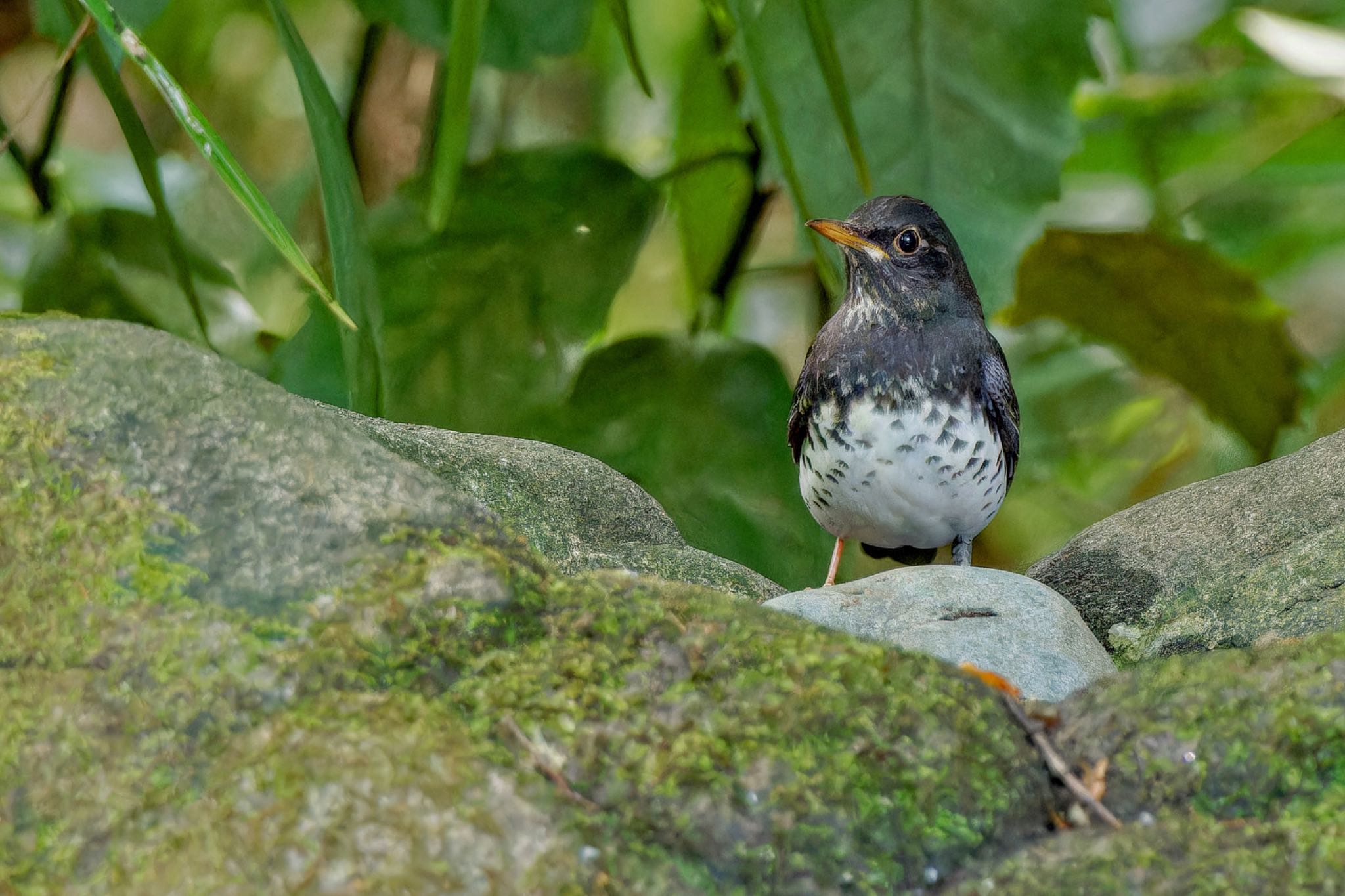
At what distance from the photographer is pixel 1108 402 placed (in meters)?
3.31

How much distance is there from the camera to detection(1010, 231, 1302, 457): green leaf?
296cm

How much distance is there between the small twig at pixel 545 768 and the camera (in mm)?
873

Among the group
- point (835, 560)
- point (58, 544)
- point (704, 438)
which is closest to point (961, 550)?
point (835, 560)

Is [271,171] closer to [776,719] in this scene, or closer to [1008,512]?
Answer: [1008,512]

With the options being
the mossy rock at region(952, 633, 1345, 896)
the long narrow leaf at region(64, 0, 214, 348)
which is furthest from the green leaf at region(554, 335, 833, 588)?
the mossy rock at region(952, 633, 1345, 896)

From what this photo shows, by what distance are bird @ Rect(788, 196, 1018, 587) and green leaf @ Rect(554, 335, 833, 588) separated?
26cm

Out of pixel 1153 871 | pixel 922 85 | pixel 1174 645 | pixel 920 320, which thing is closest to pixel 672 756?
pixel 1153 871

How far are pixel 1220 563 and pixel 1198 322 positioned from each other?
3.80ft

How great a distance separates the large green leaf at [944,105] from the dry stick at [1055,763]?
1357 millimetres

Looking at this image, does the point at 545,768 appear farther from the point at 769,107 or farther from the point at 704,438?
the point at 704,438

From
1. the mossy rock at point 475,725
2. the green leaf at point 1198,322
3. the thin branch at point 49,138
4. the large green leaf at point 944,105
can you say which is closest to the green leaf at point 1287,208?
the green leaf at point 1198,322

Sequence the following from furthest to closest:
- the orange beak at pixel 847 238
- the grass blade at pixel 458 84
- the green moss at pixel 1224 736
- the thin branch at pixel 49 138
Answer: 1. the thin branch at pixel 49 138
2. the orange beak at pixel 847 238
3. the grass blade at pixel 458 84
4. the green moss at pixel 1224 736

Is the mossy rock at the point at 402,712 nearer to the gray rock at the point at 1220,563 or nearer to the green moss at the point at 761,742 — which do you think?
the green moss at the point at 761,742

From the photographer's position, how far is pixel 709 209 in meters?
2.88
